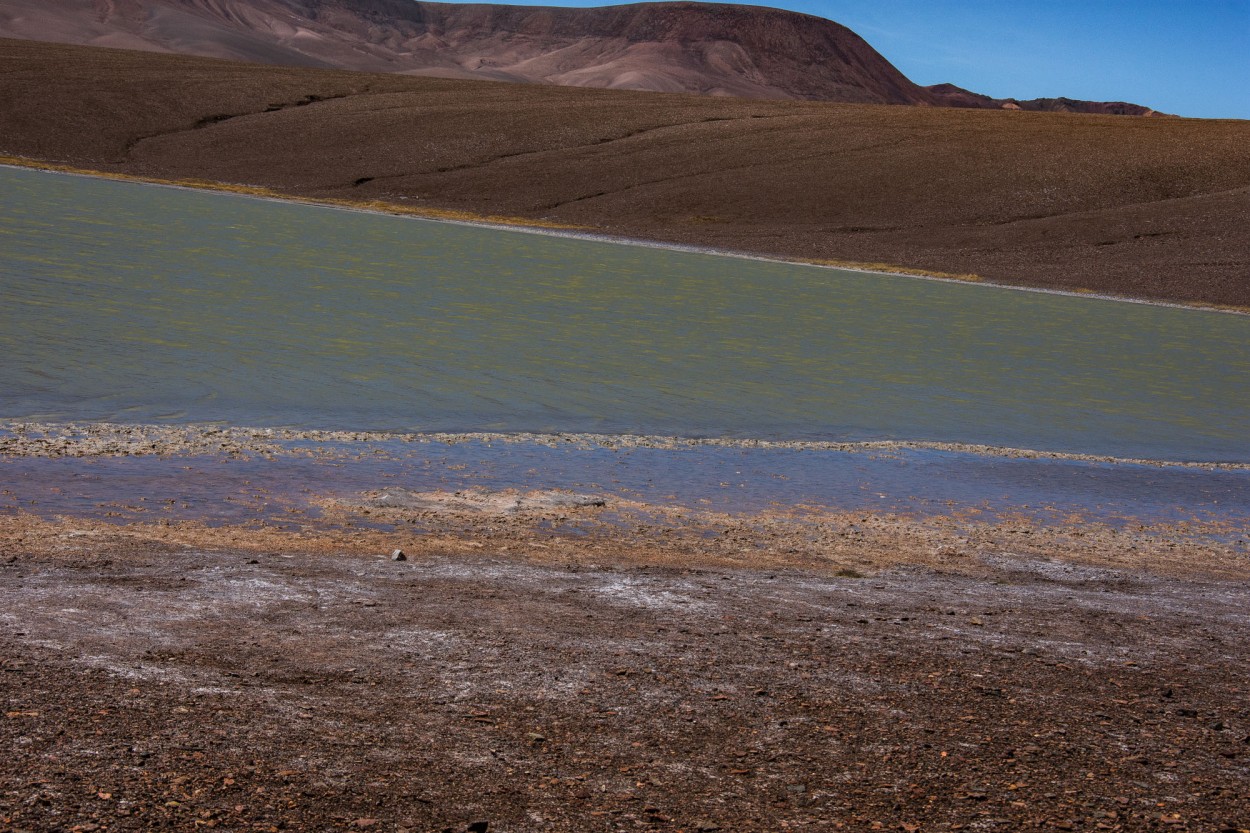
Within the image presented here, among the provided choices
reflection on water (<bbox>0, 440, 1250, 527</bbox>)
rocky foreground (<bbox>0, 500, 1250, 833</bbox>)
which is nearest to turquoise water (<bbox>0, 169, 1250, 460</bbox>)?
reflection on water (<bbox>0, 440, 1250, 527</bbox>)

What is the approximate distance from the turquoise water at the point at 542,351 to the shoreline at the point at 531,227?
932cm

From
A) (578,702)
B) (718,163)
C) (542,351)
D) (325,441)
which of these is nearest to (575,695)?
(578,702)

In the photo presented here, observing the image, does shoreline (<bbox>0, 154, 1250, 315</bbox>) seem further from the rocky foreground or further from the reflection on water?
the rocky foreground

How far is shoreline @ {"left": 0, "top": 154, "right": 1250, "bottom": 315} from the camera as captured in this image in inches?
1735

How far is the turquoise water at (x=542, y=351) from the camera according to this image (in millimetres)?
13070

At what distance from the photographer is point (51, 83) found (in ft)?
259

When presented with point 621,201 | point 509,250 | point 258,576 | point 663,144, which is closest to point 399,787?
point 258,576

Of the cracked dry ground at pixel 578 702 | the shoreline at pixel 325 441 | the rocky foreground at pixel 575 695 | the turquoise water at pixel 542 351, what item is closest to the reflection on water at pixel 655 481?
the shoreline at pixel 325 441

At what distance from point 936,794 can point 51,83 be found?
85228 mm

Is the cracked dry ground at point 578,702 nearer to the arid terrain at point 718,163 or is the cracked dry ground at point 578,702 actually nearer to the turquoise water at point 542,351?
the turquoise water at point 542,351

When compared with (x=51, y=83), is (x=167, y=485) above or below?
below

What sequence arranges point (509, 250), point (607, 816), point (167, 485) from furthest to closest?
1. point (509, 250)
2. point (167, 485)
3. point (607, 816)

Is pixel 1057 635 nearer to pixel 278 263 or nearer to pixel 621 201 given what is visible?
pixel 278 263

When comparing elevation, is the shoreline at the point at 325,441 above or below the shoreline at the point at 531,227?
below
